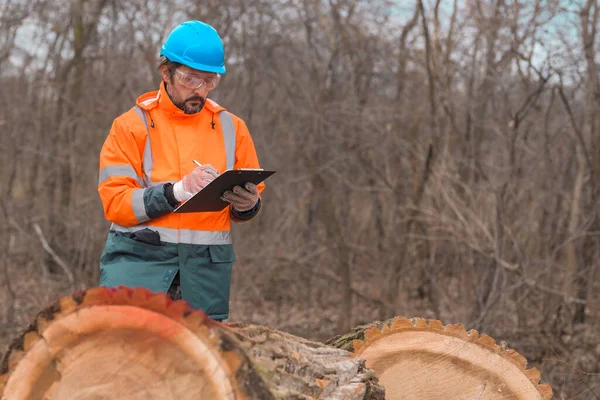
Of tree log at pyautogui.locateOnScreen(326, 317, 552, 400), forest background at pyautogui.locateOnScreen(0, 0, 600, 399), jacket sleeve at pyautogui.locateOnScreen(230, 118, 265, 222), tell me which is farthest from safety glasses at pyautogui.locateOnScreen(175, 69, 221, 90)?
forest background at pyautogui.locateOnScreen(0, 0, 600, 399)

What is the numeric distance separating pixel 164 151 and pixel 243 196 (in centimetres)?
37

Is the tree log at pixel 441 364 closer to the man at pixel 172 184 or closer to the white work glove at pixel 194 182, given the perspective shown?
the man at pixel 172 184

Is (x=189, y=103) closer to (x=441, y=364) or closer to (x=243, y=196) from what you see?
(x=243, y=196)

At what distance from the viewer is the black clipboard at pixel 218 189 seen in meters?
2.90

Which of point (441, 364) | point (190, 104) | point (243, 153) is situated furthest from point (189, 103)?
point (441, 364)

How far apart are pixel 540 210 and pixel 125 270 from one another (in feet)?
19.4

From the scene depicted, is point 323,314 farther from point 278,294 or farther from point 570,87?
point 570,87

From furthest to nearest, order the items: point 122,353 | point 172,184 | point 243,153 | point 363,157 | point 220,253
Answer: point 363,157 → point 243,153 → point 220,253 → point 172,184 → point 122,353

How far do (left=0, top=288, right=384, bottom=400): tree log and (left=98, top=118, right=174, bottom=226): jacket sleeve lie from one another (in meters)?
0.70

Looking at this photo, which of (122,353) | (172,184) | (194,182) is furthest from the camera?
(172,184)

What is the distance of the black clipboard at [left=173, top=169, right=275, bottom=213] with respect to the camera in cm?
290

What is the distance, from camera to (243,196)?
10.4 ft

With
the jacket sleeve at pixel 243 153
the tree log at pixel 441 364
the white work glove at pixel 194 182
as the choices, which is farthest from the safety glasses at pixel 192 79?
the tree log at pixel 441 364

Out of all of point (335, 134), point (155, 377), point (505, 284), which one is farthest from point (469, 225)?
point (155, 377)
